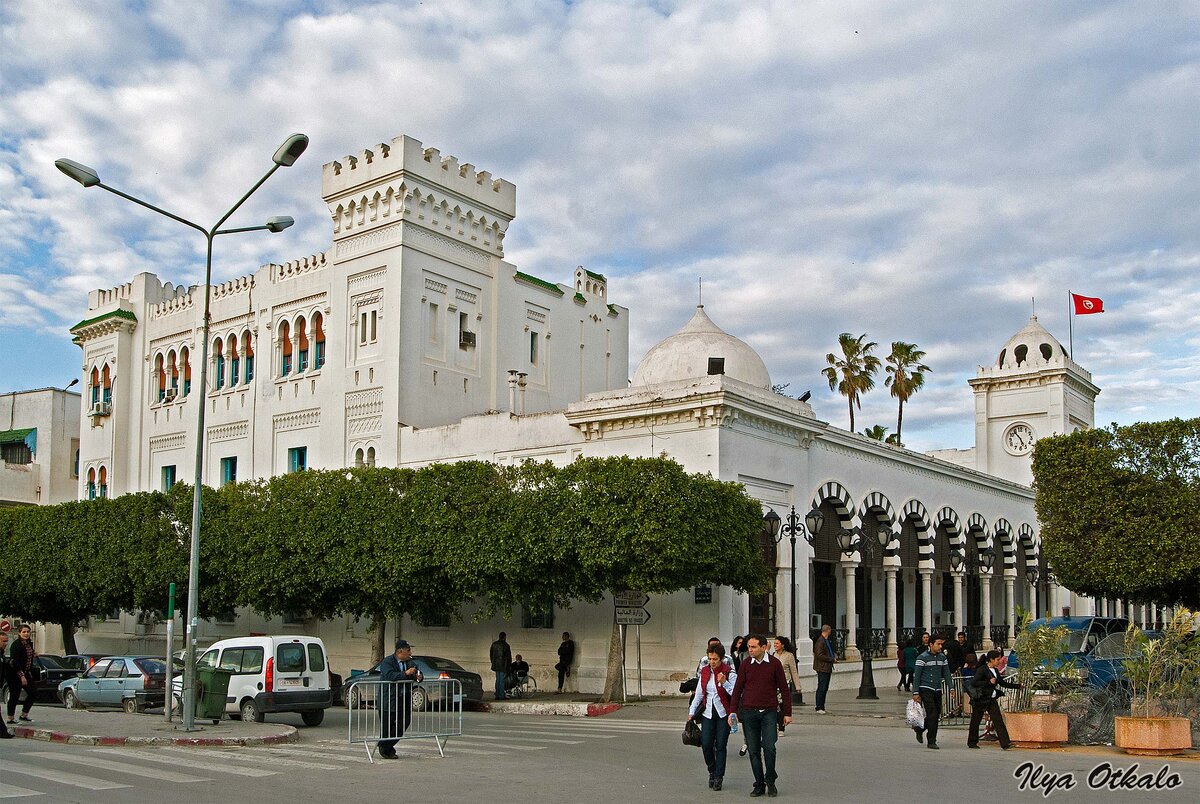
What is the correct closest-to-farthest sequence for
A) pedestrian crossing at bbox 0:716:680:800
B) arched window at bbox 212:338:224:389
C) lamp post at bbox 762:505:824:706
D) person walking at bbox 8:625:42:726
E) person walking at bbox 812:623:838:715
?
1. pedestrian crossing at bbox 0:716:680:800
2. person walking at bbox 8:625:42:726
3. person walking at bbox 812:623:838:715
4. lamp post at bbox 762:505:824:706
5. arched window at bbox 212:338:224:389

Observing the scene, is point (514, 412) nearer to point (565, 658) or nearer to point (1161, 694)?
point (565, 658)

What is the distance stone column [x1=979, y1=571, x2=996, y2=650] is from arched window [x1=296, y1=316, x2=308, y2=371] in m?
22.2

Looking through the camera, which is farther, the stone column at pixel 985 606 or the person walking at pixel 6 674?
the stone column at pixel 985 606

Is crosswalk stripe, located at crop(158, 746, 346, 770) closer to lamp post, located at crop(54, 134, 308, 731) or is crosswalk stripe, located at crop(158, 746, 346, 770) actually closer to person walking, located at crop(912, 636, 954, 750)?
lamp post, located at crop(54, 134, 308, 731)

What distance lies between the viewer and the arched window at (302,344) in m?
35.8

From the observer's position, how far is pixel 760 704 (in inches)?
454

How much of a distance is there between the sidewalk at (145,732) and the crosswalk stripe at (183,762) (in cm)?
77

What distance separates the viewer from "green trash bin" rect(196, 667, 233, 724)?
1892cm

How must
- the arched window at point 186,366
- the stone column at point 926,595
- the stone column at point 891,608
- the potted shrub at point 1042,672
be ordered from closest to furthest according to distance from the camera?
the potted shrub at point 1042,672 < the stone column at point 891,608 < the stone column at point 926,595 < the arched window at point 186,366

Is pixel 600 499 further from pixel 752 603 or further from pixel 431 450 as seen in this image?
Answer: pixel 431 450

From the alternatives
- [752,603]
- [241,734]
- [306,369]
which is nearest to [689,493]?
[752,603]

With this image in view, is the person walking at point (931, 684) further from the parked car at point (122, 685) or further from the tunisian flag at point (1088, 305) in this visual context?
the tunisian flag at point (1088, 305)

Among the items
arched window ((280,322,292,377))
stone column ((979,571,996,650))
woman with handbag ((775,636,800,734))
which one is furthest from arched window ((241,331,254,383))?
stone column ((979,571,996,650))

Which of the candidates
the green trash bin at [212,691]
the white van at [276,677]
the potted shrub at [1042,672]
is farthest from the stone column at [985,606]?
the green trash bin at [212,691]
